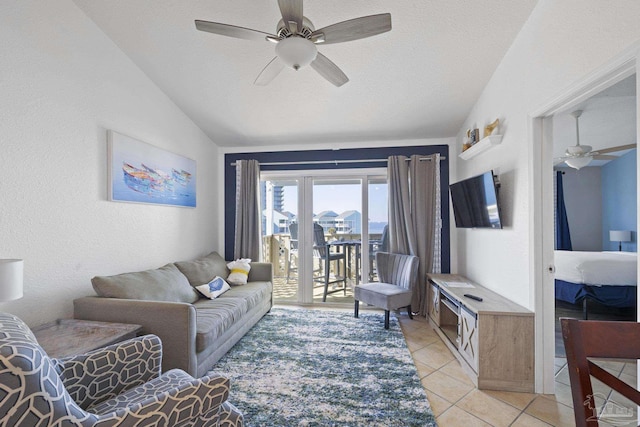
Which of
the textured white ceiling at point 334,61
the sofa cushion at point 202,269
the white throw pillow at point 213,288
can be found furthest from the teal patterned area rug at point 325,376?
the textured white ceiling at point 334,61

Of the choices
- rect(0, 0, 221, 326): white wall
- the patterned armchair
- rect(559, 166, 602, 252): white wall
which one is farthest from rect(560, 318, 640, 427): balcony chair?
rect(559, 166, 602, 252): white wall

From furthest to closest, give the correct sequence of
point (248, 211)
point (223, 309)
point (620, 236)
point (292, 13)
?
point (620, 236) → point (248, 211) → point (223, 309) → point (292, 13)

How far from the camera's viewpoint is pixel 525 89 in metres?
2.13

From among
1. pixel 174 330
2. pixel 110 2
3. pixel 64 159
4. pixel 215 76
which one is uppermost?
pixel 110 2

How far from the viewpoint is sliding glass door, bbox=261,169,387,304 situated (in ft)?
13.0

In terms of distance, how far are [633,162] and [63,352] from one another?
708 centimetres

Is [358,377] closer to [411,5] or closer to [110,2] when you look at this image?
[411,5]

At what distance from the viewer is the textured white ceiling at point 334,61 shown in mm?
2068

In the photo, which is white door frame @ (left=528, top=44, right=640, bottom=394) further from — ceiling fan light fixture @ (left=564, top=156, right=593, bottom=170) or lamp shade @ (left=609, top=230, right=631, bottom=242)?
lamp shade @ (left=609, top=230, right=631, bottom=242)

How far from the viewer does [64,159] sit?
2.06 meters

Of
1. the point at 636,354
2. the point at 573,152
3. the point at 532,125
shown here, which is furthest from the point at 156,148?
the point at 573,152

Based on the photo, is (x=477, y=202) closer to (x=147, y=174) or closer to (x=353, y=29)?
(x=353, y=29)

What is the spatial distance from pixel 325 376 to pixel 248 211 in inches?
96.2

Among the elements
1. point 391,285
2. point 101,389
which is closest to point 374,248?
point 391,285
